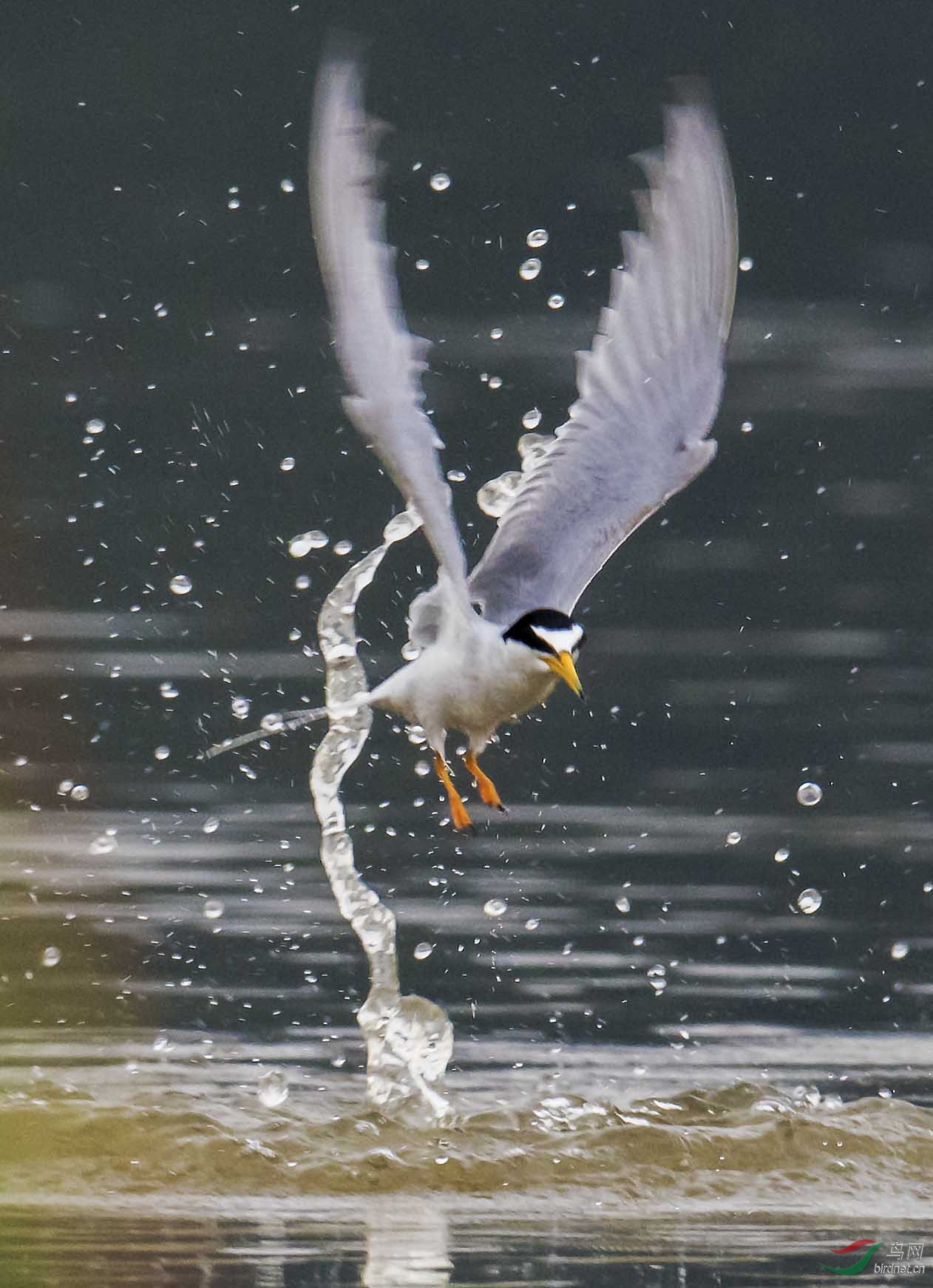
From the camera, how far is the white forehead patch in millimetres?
8227

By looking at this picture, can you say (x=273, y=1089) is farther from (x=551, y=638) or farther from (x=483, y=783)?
(x=551, y=638)

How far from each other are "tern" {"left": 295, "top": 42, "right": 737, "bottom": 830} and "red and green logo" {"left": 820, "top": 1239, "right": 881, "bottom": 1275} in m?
1.89

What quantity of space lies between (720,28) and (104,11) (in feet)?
23.6

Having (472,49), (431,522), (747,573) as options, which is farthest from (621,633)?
(472,49)

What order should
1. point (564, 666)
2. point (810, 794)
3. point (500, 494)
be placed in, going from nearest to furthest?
point (564, 666)
point (500, 494)
point (810, 794)

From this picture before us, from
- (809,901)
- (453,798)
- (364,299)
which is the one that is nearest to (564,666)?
(453,798)

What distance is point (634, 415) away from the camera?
8.95 metres

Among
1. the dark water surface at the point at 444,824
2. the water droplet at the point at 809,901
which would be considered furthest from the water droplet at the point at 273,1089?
the water droplet at the point at 809,901

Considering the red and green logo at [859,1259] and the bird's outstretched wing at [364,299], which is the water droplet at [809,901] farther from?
the red and green logo at [859,1259]

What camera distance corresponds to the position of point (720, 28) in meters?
34.5

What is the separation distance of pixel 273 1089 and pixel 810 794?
3957 mm

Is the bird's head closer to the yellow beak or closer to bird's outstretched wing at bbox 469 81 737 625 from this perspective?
the yellow beak

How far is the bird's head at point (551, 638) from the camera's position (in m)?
8.21

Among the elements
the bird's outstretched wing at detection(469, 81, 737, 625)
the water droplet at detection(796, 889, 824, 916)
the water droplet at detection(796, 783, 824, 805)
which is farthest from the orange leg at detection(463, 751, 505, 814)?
the water droplet at detection(796, 783, 824, 805)
